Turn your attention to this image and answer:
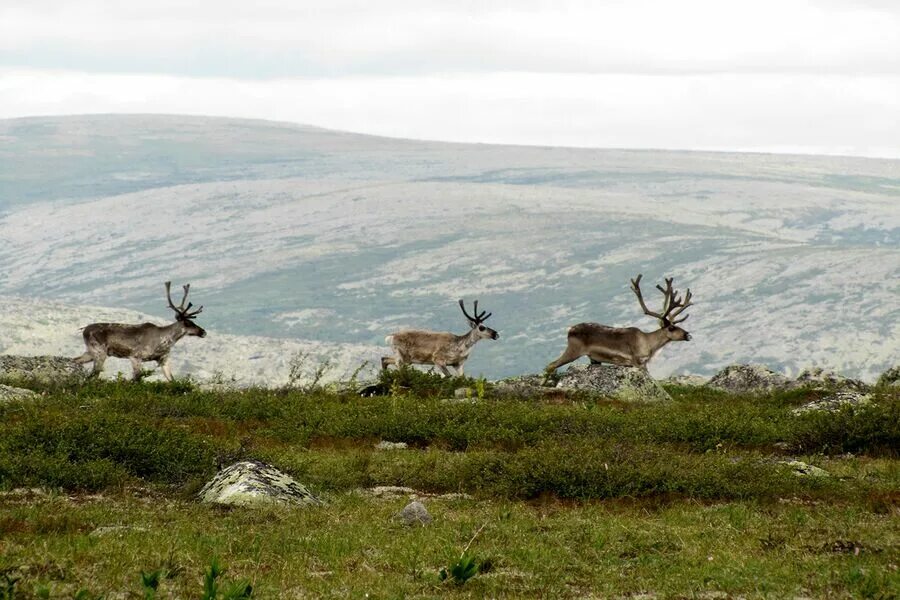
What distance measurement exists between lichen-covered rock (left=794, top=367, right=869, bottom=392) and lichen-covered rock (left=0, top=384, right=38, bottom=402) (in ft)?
56.3

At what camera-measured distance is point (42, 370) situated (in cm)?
3002

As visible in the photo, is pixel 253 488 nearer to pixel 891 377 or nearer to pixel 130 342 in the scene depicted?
pixel 130 342

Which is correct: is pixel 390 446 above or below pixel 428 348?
above

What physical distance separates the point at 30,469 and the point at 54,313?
114127mm

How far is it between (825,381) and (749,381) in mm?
3036

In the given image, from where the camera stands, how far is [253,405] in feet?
83.5

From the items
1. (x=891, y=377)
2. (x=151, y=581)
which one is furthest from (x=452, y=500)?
(x=891, y=377)

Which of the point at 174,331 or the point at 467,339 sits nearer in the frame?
the point at 174,331

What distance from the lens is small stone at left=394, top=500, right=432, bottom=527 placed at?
555 inches

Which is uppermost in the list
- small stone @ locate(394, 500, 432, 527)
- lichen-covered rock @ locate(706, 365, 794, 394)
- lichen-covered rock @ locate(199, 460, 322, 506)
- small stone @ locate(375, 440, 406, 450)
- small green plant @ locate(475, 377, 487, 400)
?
small stone @ locate(394, 500, 432, 527)

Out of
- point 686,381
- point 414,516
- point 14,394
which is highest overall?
point 414,516

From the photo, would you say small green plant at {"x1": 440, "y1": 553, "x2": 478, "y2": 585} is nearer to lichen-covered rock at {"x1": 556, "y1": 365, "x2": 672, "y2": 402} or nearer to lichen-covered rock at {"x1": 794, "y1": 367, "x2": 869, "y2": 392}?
lichen-covered rock at {"x1": 556, "y1": 365, "x2": 672, "y2": 402}

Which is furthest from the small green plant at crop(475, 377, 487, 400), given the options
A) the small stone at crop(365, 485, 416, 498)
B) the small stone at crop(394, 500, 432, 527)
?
the small stone at crop(394, 500, 432, 527)

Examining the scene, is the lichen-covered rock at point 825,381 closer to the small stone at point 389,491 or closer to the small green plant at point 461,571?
the small stone at point 389,491
